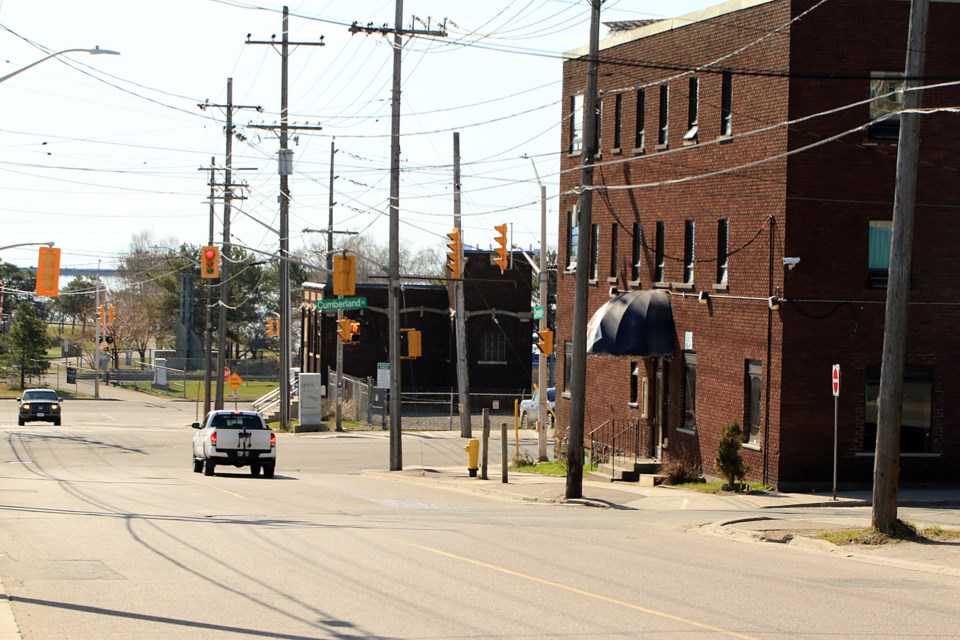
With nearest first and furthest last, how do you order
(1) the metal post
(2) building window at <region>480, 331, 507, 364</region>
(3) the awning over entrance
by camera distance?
(3) the awning over entrance, (1) the metal post, (2) building window at <region>480, 331, 507, 364</region>

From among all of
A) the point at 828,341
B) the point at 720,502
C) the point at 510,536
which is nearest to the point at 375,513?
the point at 510,536

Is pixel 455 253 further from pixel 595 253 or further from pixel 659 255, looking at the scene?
pixel 659 255

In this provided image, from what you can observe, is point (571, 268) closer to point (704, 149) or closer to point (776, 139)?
point (704, 149)

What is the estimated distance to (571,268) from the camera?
123 ft

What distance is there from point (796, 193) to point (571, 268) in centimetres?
1207

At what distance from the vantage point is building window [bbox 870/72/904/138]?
1039 inches

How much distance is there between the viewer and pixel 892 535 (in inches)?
717

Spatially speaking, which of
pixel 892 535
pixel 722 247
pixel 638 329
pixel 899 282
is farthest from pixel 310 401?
pixel 899 282

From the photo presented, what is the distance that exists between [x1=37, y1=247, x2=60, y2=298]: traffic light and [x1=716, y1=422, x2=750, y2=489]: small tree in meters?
20.6

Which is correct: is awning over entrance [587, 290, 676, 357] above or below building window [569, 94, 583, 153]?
below

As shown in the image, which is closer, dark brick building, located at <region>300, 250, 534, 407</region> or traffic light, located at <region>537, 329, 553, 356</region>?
traffic light, located at <region>537, 329, 553, 356</region>

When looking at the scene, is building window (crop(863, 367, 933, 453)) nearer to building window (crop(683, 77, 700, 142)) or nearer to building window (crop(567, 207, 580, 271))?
building window (crop(683, 77, 700, 142))

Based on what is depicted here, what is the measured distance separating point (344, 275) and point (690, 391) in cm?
1027

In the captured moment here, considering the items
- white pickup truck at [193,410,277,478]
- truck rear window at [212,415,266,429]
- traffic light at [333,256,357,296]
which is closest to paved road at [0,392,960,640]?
white pickup truck at [193,410,277,478]
